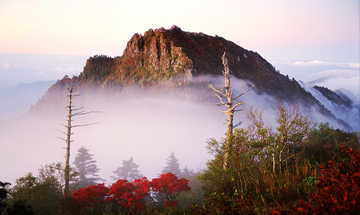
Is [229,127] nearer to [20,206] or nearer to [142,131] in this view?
[20,206]

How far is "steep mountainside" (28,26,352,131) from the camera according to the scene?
67688mm

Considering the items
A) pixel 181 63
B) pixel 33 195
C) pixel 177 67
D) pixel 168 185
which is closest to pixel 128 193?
pixel 168 185

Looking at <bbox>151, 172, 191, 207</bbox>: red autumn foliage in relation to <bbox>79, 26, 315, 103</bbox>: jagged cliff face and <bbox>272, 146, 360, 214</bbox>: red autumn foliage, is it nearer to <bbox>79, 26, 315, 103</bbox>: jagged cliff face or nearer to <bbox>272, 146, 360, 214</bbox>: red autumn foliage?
<bbox>272, 146, 360, 214</bbox>: red autumn foliage

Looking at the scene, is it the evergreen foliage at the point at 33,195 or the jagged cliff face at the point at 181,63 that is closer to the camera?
the evergreen foliage at the point at 33,195

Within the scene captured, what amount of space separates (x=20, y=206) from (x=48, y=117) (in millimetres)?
113739

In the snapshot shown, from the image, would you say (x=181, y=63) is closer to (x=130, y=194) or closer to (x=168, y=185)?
(x=168, y=185)

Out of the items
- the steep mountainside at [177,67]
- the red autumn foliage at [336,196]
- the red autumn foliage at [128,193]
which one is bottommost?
the red autumn foliage at [128,193]

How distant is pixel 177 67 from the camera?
66.9 metres

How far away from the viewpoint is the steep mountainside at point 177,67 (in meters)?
67.7

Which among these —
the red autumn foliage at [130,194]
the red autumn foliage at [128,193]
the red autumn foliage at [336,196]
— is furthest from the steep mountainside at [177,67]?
the red autumn foliage at [336,196]

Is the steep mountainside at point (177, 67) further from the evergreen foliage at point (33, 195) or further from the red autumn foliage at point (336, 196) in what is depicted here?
the red autumn foliage at point (336, 196)

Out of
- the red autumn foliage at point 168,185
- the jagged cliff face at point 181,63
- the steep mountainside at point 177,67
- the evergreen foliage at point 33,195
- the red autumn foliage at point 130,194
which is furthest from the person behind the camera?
the jagged cliff face at point 181,63

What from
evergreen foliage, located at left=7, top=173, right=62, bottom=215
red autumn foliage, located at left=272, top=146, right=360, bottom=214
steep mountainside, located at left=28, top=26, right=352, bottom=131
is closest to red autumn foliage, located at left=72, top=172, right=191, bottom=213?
evergreen foliage, located at left=7, top=173, right=62, bottom=215

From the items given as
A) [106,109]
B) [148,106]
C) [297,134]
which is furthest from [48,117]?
[297,134]
